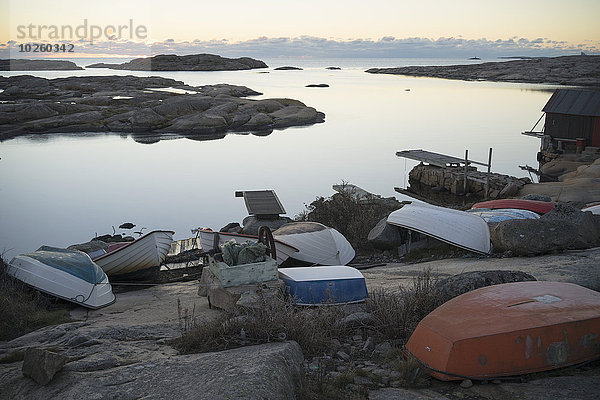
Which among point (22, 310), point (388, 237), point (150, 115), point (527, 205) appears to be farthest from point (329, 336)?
point (150, 115)

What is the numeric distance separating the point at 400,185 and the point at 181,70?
137055 millimetres

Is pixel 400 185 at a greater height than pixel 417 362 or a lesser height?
lesser

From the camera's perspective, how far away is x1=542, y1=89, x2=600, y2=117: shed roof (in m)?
30.4

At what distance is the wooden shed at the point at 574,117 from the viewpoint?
Answer: 99.8 feet

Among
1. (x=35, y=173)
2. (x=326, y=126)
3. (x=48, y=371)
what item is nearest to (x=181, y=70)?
(x=326, y=126)

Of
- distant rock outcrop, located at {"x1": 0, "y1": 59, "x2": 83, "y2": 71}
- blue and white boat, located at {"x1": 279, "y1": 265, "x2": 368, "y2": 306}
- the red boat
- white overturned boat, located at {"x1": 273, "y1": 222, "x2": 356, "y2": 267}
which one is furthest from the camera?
distant rock outcrop, located at {"x1": 0, "y1": 59, "x2": 83, "y2": 71}

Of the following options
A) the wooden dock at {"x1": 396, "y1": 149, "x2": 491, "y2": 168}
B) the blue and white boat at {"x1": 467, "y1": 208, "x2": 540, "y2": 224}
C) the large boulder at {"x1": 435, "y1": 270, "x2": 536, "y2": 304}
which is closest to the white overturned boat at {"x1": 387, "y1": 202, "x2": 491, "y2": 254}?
the blue and white boat at {"x1": 467, "y1": 208, "x2": 540, "y2": 224}

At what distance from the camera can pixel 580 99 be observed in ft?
103

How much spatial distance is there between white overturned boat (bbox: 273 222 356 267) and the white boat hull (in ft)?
15.0

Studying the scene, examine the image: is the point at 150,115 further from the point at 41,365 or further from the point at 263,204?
the point at 41,365

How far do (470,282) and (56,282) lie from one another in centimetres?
713

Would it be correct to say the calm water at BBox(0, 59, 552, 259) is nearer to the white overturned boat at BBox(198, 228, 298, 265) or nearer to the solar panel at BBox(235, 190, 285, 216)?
the solar panel at BBox(235, 190, 285, 216)

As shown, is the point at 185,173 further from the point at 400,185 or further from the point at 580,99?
the point at 580,99

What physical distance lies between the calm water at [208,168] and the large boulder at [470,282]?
1357 cm
